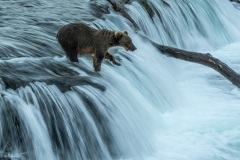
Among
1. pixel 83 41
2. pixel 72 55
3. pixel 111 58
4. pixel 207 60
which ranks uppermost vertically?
pixel 207 60

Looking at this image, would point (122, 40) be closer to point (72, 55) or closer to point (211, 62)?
point (72, 55)

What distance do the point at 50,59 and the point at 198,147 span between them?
2156 mm

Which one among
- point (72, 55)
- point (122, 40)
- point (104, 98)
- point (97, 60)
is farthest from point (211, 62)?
point (72, 55)

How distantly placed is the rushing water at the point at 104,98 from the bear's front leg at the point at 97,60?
4.1 inches

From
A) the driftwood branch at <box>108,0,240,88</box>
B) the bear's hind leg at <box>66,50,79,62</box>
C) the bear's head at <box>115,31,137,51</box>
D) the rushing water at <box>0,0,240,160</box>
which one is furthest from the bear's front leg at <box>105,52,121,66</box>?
the driftwood branch at <box>108,0,240,88</box>

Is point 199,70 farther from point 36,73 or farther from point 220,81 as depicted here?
point 36,73

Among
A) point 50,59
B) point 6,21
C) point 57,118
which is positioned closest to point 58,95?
point 57,118

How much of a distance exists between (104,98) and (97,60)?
25.0 inches

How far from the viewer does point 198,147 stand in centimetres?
627

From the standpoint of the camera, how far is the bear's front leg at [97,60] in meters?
6.48

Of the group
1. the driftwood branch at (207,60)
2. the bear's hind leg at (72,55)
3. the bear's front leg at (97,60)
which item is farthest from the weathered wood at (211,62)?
the bear's hind leg at (72,55)

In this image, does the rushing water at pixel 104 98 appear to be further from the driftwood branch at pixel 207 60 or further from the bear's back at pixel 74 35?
the driftwood branch at pixel 207 60

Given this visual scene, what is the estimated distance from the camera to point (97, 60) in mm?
6500

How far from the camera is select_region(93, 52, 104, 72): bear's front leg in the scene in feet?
21.3
